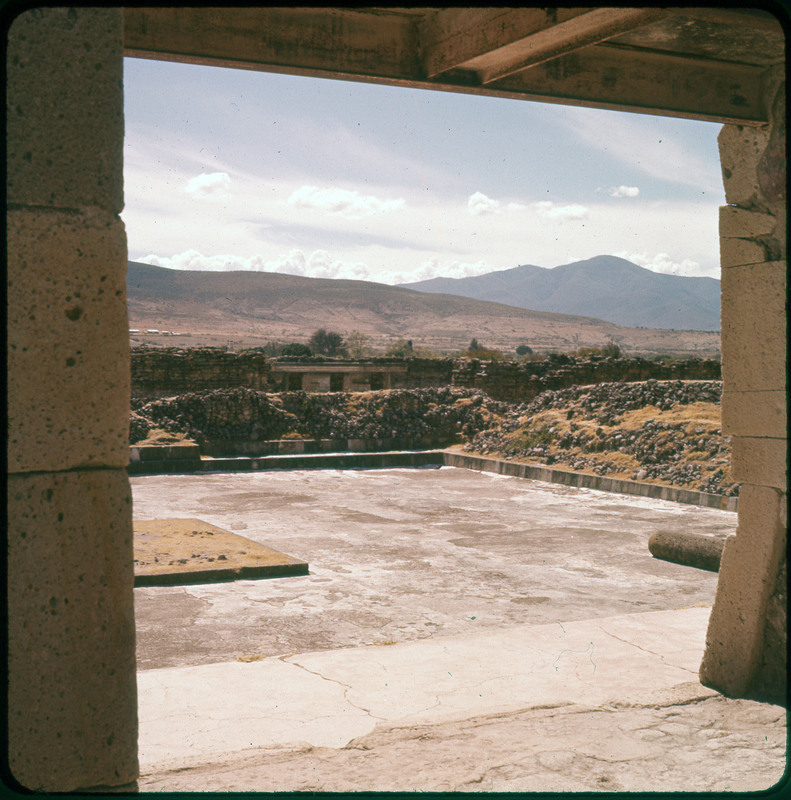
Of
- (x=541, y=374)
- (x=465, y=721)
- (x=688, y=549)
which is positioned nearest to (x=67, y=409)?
(x=465, y=721)

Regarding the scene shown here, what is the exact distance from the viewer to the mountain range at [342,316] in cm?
11344

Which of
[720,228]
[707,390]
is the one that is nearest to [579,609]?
[720,228]

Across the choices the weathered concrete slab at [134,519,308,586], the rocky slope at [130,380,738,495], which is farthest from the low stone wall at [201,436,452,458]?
the weathered concrete slab at [134,519,308,586]

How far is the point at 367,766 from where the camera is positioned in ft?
13.0

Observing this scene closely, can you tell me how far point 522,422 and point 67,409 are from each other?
18428 millimetres

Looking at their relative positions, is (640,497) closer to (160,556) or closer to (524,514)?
(524,514)

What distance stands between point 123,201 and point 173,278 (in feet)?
447

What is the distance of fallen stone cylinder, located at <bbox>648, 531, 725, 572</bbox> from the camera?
9.68 meters

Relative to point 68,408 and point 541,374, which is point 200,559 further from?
point 541,374

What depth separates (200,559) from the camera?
913cm

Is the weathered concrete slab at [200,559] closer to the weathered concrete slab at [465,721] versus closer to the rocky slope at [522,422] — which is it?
the weathered concrete slab at [465,721]

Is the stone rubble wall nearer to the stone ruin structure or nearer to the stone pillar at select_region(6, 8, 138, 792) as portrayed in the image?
the stone ruin structure

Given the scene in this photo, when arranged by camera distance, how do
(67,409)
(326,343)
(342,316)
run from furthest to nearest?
(342,316) < (326,343) < (67,409)

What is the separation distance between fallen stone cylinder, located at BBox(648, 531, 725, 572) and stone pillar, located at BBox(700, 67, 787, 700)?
4.59 metres
